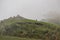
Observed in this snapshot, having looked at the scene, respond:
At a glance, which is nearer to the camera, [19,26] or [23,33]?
[23,33]

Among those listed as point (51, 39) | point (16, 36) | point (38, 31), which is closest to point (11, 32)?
point (16, 36)

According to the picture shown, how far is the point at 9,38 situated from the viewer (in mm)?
61469

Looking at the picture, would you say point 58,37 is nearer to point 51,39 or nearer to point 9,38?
point 51,39

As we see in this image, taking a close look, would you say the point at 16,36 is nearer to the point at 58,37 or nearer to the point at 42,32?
the point at 42,32

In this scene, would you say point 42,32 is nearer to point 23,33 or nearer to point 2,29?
point 23,33

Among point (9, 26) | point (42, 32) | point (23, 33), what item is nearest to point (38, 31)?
point (42, 32)

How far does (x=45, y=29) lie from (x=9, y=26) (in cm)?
1296

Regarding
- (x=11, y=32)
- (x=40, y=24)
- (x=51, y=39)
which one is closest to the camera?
(x=51, y=39)

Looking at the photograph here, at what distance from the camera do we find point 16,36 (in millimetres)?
64562

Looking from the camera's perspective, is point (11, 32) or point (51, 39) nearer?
point (51, 39)

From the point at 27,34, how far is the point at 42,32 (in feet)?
18.4

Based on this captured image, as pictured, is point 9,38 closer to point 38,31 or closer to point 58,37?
point 38,31

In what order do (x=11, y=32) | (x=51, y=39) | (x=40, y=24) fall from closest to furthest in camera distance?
(x=51, y=39), (x=11, y=32), (x=40, y=24)

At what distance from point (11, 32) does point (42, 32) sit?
35.3 ft
